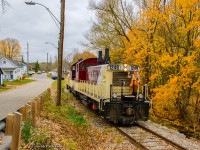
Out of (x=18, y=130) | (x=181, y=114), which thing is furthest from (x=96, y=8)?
(x=18, y=130)

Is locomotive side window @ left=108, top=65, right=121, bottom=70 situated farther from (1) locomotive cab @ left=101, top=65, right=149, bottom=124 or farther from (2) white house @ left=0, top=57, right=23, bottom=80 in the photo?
(2) white house @ left=0, top=57, right=23, bottom=80

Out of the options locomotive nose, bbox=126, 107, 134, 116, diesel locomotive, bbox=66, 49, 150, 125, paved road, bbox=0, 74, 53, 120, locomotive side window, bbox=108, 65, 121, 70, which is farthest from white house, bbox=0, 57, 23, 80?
locomotive nose, bbox=126, 107, 134, 116

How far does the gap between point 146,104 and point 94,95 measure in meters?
3.54

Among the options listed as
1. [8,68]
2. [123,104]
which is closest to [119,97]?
[123,104]

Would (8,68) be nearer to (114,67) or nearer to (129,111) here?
(114,67)

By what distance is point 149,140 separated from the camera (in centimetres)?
1284

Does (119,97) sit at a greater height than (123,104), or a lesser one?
greater

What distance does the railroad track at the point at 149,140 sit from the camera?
38.2 feet

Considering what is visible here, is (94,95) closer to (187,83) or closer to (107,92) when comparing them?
(107,92)

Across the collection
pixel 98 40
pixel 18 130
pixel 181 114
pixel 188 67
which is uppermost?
pixel 98 40

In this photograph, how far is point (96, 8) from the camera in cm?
3362

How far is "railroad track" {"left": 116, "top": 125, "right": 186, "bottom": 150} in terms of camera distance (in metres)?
11.6

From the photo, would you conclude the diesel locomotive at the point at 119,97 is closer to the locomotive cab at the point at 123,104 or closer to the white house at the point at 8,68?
the locomotive cab at the point at 123,104

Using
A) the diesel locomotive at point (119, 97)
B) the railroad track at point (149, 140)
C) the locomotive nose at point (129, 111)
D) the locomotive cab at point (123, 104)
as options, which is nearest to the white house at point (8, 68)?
the diesel locomotive at point (119, 97)
